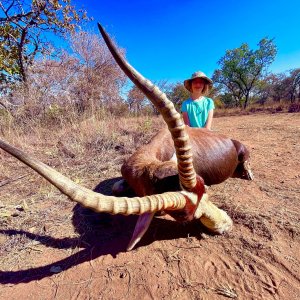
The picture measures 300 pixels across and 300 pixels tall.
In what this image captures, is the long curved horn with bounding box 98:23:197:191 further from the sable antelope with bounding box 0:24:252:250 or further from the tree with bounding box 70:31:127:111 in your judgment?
the tree with bounding box 70:31:127:111

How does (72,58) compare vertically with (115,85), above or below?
above

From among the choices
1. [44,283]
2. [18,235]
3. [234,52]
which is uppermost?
[234,52]

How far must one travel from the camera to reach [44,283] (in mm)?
2184

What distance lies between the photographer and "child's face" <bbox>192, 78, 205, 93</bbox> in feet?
14.5

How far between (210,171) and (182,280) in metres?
1.69

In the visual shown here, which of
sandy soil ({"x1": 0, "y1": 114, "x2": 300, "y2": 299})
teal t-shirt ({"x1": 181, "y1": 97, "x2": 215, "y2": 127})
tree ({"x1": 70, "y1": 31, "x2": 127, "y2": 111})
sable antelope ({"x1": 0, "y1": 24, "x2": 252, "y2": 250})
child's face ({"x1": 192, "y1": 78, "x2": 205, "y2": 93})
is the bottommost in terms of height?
sandy soil ({"x1": 0, "y1": 114, "x2": 300, "y2": 299})

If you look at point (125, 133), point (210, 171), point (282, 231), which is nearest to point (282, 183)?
point (210, 171)

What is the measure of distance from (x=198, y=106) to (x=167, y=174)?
2794 millimetres

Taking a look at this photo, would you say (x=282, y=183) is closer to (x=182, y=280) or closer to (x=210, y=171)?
(x=210, y=171)

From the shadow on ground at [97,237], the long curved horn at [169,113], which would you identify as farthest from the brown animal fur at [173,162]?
the shadow on ground at [97,237]

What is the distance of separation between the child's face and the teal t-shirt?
192 mm

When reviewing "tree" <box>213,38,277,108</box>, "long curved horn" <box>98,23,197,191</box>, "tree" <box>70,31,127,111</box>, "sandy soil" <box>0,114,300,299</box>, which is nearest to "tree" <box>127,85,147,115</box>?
"tree" <box>70,31,127,111</box>

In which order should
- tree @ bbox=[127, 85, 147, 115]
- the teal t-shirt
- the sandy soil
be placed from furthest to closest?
1. tree @ bbox=[127, 85, 147, 115]
2. the teal t-shirt
3. the sandy soil

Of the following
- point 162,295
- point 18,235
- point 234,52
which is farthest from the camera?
point 234,52
